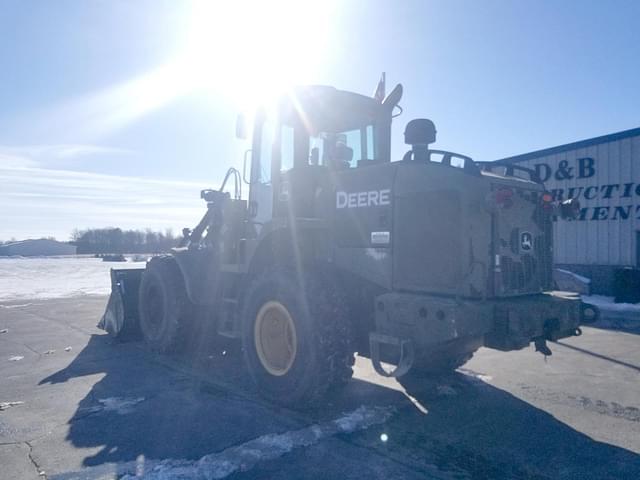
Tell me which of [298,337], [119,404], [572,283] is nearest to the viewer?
[298,337]

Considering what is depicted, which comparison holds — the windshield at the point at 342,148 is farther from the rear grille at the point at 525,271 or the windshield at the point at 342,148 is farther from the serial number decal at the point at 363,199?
the rear grille at the point at 525,271

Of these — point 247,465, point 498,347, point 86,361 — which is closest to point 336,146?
point 498,347

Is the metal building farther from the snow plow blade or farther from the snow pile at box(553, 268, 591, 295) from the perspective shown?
the snow plow blade

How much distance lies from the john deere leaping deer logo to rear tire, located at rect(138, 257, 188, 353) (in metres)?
5.13

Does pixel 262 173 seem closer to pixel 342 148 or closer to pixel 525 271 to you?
pixel 342 148

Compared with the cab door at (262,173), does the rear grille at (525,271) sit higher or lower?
lower

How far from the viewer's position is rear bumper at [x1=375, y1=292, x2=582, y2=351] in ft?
15.1

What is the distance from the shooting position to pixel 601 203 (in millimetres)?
16922

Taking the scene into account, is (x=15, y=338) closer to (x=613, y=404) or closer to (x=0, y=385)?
(x=0, y=385)

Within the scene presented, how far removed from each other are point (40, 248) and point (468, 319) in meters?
110

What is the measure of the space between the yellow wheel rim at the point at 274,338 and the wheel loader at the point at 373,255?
0.02 metres

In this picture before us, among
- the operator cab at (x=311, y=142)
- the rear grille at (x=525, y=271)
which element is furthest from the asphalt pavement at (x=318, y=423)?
the operator cab at (x=311, y=142)

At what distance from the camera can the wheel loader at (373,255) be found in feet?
16.5

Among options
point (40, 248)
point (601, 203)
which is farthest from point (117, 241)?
point (601, 203)
